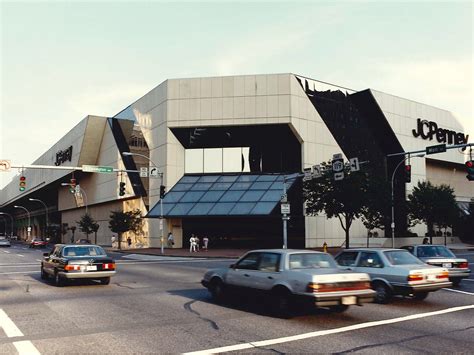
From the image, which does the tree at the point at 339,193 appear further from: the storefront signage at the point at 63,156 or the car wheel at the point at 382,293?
the storefront signage at the point at 63,156

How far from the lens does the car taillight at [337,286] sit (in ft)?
32.9

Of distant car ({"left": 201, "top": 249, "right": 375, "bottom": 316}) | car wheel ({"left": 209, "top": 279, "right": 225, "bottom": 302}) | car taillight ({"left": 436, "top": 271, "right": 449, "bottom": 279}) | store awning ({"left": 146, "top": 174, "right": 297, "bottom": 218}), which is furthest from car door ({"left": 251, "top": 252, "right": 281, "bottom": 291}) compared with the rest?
store awning ({"left": 146, "top": 174, "right": 297, "bottom": 218})

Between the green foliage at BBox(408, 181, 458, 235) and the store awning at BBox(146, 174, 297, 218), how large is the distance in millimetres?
12843

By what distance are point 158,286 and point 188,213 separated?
29.0m

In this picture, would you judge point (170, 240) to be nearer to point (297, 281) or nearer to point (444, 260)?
Answer: point (444, 260)

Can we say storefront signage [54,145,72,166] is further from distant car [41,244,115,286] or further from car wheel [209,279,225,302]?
car wheel [209,279,225,302]

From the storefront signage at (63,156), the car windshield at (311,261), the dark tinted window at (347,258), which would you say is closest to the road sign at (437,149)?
the dark tinted window at (347,258)

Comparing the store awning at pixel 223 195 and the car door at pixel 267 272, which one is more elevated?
the store awning at pixel 223 195

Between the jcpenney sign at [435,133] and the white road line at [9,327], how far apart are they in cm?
5568

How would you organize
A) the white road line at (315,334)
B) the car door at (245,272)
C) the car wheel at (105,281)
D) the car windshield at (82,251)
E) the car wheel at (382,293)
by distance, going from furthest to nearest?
the car wheel at (105,281) → the car windshield at (82,251) → the car wheel at (382,293) → the car door at (245,272) → the white road line at (315,334)

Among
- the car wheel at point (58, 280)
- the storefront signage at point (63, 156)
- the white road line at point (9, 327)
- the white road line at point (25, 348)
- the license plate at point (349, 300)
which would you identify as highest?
the storefront signage at point (63, 156)

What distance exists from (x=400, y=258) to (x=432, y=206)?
3784 centimetres

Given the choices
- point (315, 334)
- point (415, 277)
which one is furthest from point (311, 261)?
→ point (415, 277)

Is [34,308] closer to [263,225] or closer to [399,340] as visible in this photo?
[399,340]
